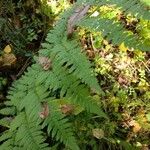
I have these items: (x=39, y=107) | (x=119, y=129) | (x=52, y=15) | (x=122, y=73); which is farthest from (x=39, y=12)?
(x=39, y=107)

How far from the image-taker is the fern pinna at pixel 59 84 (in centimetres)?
166

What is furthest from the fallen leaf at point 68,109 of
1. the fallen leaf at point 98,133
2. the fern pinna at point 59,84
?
the fern pinna at point 59,84

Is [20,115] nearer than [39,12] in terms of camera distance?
Yes

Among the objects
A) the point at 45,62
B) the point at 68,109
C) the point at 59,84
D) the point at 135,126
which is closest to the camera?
the point at 59,84

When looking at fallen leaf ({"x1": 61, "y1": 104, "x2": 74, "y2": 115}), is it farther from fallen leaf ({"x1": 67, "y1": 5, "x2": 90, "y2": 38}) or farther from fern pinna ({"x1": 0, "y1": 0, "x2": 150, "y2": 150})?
fallen leaf ({"x1": 67, "y1": 5, "x2": 90, "y2": 38})

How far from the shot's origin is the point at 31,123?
1809 millimetres

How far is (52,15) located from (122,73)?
918 millimetres

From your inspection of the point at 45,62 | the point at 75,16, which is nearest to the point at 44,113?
the point at 45,62

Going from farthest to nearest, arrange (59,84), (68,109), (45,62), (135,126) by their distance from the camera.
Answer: (135,126) → (68,109) → (45,62) → (59,84)

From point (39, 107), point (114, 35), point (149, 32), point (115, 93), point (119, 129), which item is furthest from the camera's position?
point (149, 32)

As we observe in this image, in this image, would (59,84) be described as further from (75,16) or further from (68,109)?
(68,109)

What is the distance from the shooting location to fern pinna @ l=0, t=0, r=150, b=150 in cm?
166

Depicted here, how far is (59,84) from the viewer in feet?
5.76

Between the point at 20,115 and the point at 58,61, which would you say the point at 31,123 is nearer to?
the point at 20,115
